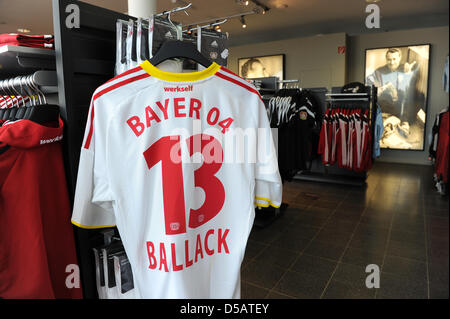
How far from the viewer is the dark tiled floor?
7.91 feet

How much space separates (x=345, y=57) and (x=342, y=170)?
3.25m

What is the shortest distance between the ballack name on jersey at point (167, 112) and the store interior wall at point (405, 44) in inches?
269

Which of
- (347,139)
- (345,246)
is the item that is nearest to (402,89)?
(347,139)

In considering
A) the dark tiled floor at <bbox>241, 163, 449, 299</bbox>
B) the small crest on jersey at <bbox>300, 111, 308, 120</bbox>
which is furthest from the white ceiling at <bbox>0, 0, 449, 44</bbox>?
the dark tiled floor at <bbox>241, 163, 449, 299</bbox>

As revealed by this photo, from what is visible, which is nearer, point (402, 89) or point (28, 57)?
point (28, 57)

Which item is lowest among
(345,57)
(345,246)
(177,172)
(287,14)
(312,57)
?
(345,246)

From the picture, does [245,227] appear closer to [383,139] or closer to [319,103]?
[319,103]

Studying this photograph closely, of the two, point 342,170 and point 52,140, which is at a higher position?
point 52,140

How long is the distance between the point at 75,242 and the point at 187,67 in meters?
0.89

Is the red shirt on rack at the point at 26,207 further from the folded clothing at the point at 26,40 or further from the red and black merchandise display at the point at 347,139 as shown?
the red and black merchandise display at the point at 347,139

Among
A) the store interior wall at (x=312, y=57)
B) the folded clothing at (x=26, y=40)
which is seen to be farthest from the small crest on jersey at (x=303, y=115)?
the store interior wall at (x=312, y=57)

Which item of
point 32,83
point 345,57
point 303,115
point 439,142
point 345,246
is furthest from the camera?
point 345,57

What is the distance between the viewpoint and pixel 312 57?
801 centimetres

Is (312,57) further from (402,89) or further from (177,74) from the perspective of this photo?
(177,74)
